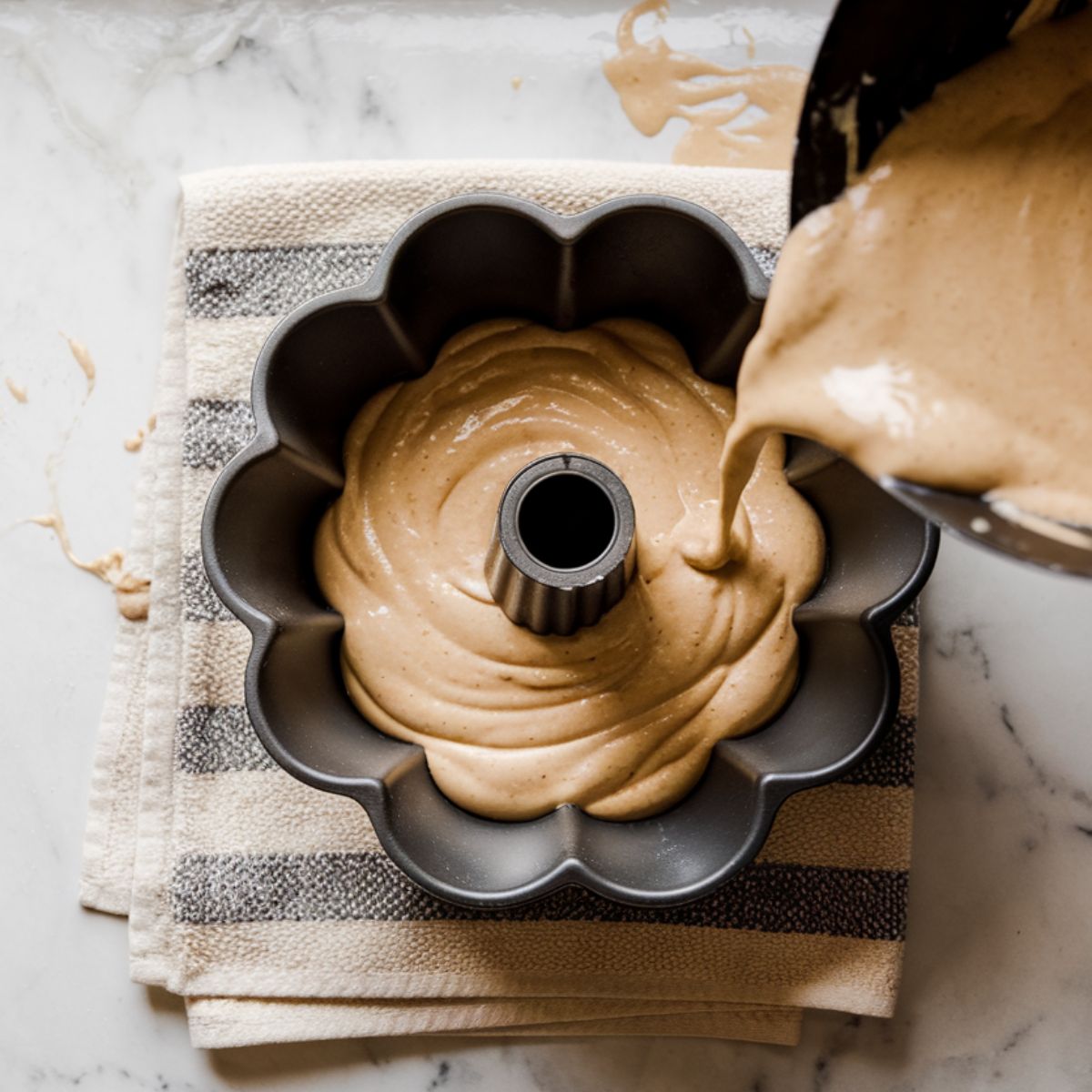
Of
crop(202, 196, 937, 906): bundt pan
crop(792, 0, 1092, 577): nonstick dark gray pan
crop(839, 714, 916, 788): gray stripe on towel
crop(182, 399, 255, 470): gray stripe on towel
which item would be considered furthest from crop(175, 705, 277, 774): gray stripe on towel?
crop(792, 0, 1092, 577): nonstick dark gray pan

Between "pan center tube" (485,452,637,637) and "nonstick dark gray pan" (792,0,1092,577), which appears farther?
"pan center tube" (485,452,637,637)

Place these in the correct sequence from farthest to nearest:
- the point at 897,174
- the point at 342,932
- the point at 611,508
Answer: the point at 342,932, the point at 611,508, the point at 897,174

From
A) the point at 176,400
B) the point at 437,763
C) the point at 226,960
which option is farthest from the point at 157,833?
the point at 176,400

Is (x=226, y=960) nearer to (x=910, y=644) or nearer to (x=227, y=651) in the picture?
(x=227, y=651)

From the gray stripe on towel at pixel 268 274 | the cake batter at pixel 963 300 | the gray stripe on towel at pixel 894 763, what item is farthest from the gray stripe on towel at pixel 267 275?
the gray stripe on towel at pixel 894 763

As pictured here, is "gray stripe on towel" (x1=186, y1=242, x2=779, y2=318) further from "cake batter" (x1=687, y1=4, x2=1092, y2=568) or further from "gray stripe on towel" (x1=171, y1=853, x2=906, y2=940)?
"gray stripe on towel" (x1=171, y1=853, x2=906, y2=940)

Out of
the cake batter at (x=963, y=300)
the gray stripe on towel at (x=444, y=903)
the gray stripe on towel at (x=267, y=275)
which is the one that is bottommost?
the gray stripe on towel at (x=444, y=903)

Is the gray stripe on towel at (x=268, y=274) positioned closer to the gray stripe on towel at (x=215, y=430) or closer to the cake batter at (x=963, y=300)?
the gray stripe on towel at (x=215, y=430)

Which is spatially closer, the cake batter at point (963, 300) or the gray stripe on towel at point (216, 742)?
the cake batter at point (963, 300)
